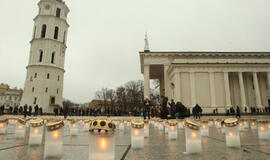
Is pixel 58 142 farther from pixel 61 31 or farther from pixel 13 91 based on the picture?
pixel 13 91

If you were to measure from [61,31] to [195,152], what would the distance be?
54.5m

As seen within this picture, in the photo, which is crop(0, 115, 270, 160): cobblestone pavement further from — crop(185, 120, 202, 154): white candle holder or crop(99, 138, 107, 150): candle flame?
crop(99, 138, 107, 150): candle flame

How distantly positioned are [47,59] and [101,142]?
4993 cm

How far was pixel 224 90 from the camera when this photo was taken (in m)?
33.6

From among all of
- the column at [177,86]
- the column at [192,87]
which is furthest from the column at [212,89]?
the column at [177,86]

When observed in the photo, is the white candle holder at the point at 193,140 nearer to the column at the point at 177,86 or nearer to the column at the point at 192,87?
the column at the point at 177,86

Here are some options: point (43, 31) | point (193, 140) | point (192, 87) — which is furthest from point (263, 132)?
point (43, 31)

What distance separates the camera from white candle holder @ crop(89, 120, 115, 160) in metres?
2.19

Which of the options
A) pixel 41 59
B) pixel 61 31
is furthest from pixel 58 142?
pixel 61 31

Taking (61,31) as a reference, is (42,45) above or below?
below

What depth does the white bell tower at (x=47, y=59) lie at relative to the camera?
43906mm

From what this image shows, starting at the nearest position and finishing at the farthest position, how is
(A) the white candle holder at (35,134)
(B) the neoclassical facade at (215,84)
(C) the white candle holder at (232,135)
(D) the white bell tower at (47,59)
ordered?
(C) the white candle holder at (232,135) → (A) the white candle holder at (35,134) → (B) the neoclassical facade at (215,84) → (D) the white bell tower at (47,59)

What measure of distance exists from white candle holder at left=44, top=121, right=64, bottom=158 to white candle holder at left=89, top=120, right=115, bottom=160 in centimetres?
106

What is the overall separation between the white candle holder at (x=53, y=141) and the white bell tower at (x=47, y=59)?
46349 mm
